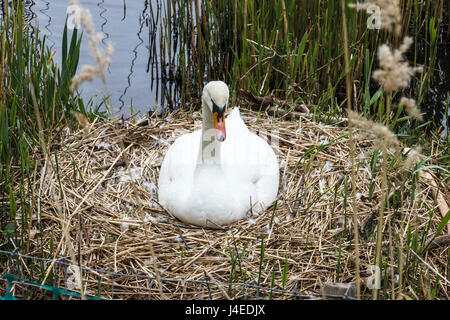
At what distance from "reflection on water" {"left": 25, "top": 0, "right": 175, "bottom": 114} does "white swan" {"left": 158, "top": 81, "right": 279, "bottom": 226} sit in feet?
7.54

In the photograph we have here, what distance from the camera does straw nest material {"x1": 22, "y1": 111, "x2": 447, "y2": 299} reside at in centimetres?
277

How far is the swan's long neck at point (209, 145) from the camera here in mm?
3350

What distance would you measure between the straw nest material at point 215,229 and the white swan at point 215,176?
0.32 feet

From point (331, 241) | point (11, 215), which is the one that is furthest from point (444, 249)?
point (11, 215)

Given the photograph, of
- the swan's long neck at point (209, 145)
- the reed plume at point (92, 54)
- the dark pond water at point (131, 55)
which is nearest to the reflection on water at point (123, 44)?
the dark pond water at point (131, 55)

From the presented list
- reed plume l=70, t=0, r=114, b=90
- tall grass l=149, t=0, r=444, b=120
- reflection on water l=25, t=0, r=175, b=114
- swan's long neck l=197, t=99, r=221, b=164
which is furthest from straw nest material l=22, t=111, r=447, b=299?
reflection on water l=25, t=0, r=175, b=114

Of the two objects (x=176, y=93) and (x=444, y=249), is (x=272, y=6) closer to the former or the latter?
(x=176, y=93)

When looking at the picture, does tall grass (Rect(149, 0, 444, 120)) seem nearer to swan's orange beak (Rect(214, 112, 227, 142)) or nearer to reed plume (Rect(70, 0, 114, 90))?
swan's orange beak (Rect(214, 112, 227, 142))

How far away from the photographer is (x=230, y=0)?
5.58 metres

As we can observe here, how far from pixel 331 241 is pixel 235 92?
219 cm

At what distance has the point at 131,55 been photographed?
22.1 feet

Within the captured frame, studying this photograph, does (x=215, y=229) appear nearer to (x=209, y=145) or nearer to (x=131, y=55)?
(x=209, y=145)

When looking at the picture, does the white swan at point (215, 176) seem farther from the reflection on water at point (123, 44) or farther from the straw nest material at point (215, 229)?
the reflection on water at point (123, 44)

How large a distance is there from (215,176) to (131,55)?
386 cm
